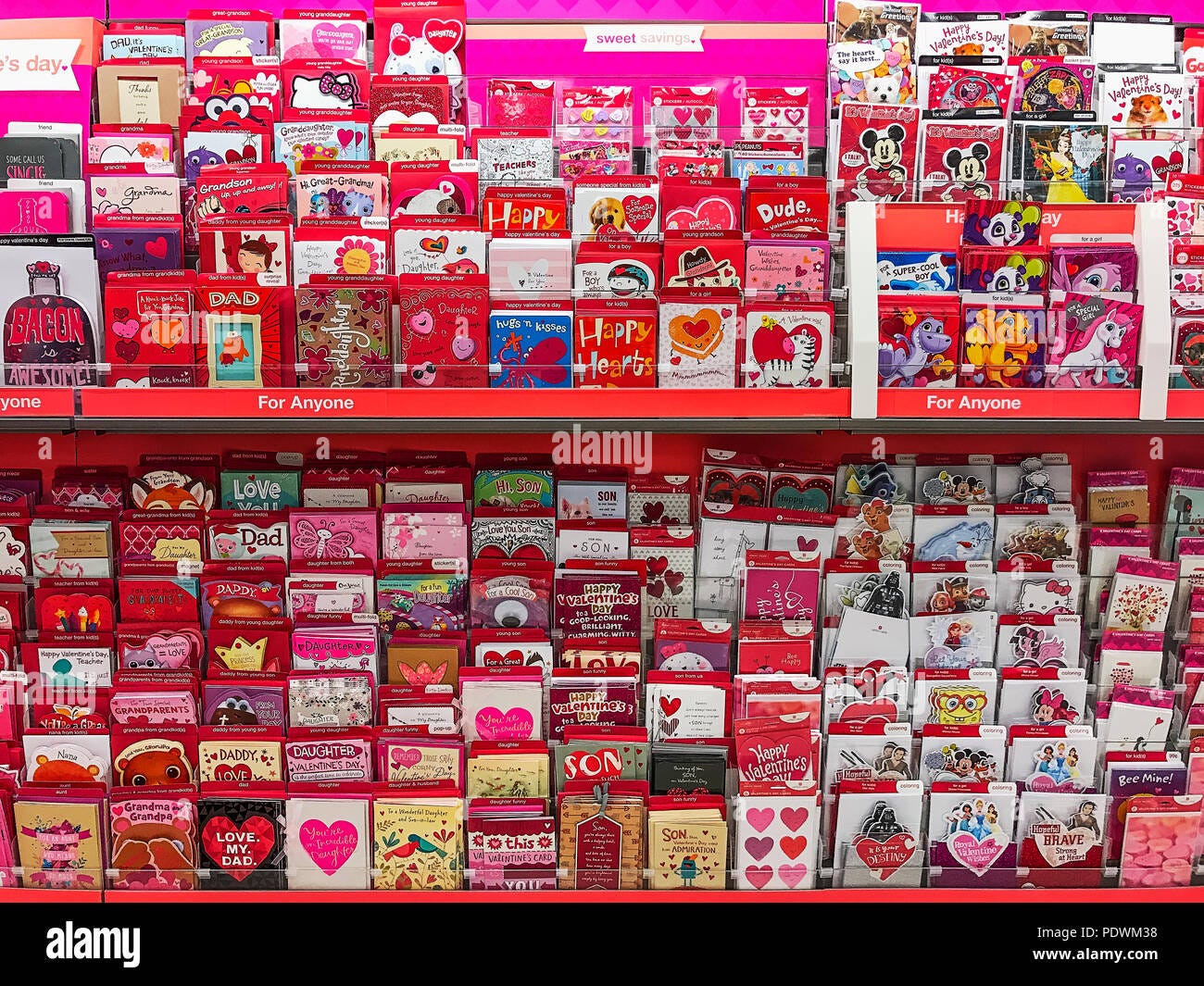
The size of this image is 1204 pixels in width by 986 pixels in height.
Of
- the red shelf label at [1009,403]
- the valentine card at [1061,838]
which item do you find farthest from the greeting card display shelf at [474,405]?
→ the valentine card at [1061,838]

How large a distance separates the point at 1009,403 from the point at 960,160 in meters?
0.56

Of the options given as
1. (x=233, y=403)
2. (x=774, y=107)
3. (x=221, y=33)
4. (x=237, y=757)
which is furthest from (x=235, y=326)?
(x=774, y=107)

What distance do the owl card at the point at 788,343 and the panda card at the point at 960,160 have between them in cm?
41

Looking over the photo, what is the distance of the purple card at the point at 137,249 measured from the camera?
211 centimetres

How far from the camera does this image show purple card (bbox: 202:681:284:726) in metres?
2.21

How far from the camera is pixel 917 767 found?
7.32 ft

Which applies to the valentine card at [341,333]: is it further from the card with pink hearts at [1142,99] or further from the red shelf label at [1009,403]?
the card with pink hearts at [1142,99]

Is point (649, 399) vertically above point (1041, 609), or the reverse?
point (649, 399)

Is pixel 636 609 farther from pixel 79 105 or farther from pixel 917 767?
pixel 79 105

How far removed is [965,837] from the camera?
2156 mm

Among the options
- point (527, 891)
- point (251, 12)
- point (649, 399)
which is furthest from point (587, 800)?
point (251, 12)

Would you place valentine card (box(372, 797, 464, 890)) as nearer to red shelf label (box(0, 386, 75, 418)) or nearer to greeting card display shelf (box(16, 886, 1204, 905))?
greeting card display shelf (box(16, 886, 1204, 905))

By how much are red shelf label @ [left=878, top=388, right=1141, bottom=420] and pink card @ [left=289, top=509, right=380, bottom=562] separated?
1139mm
